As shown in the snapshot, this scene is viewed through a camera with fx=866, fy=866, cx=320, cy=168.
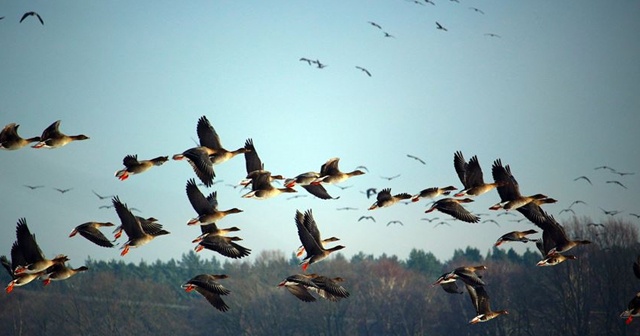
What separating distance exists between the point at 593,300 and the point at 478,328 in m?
15.8

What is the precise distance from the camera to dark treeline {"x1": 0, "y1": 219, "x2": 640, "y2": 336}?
98.1m

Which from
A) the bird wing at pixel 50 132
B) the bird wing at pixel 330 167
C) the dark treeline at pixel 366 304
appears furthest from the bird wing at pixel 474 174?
the dark treeline at pixel 366 304

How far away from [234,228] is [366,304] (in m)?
101

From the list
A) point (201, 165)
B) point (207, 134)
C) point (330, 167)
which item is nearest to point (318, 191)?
point (330, 167)

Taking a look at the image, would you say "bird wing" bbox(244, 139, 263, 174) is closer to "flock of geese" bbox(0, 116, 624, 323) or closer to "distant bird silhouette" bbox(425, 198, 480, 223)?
"flock of geese" bbox(0, 116, 624, 323)

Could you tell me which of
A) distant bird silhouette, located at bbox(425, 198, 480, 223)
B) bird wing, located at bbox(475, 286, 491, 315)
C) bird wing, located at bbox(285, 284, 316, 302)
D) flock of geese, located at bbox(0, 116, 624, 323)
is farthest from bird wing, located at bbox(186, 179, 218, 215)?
bird wing, located at bbox(475, 286, 491, 315)

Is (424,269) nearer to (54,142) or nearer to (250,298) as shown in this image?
(250,298)

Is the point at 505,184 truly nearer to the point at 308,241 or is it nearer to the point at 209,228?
the point at 308,241

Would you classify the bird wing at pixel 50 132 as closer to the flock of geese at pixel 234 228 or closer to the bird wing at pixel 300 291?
the flock of geese at pixel 234 228

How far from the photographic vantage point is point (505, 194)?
27.2 m

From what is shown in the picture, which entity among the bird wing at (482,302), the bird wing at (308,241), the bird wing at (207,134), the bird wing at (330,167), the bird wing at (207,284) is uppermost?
the bird wing at (207,134)

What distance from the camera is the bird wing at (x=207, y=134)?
95.0 ft

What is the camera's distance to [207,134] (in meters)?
29.1

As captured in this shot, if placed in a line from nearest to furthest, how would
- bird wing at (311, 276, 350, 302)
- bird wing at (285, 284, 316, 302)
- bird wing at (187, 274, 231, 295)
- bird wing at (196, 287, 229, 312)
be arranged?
1. bird wing at (187, 274, 231, 295)
2. bird wing at (196, 287, 229, 312)
3. bird wing at (311, 276, 350, 302)
4. bird wing at (285, 284, 316, 302)
